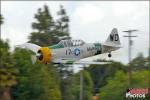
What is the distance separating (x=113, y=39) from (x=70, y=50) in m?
3.66

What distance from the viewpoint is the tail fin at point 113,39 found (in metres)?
36.5

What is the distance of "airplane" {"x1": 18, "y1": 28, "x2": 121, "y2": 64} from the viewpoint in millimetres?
34719

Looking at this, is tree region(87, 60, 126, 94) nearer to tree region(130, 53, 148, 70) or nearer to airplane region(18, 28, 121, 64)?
tree region(130, 53, 148, 70)

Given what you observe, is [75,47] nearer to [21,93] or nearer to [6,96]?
[6,96]

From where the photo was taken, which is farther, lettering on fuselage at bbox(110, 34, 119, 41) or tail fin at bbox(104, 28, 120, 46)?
lettering on fuselage at bbox(110, 34, 119, 41)

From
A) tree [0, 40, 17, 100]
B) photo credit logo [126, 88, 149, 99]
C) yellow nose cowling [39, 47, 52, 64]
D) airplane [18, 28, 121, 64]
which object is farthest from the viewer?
tree [0, 40, 17, 100]

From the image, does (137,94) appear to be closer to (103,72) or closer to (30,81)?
(30,81)

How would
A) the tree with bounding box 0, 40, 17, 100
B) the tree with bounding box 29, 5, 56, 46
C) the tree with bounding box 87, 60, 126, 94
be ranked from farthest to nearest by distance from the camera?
1. the tree with bounding box 87, 60, 126, 94
2. the tree with bounding box 29, 5, 56, 46
3. the tree with bounding box 0, 40, 17, 100

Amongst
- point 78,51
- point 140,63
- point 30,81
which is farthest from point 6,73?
point 140,63

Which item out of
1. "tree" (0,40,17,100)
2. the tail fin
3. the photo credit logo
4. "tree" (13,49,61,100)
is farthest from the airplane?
"tree" (13,49,61,100)

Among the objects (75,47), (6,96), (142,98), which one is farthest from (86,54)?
(6,96)

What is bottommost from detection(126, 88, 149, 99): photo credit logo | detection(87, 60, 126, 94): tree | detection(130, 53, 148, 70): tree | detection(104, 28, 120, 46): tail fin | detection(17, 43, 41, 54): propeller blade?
detection(87, 60, 126, 94): tree

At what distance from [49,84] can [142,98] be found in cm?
5096

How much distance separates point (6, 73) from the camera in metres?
73.8
